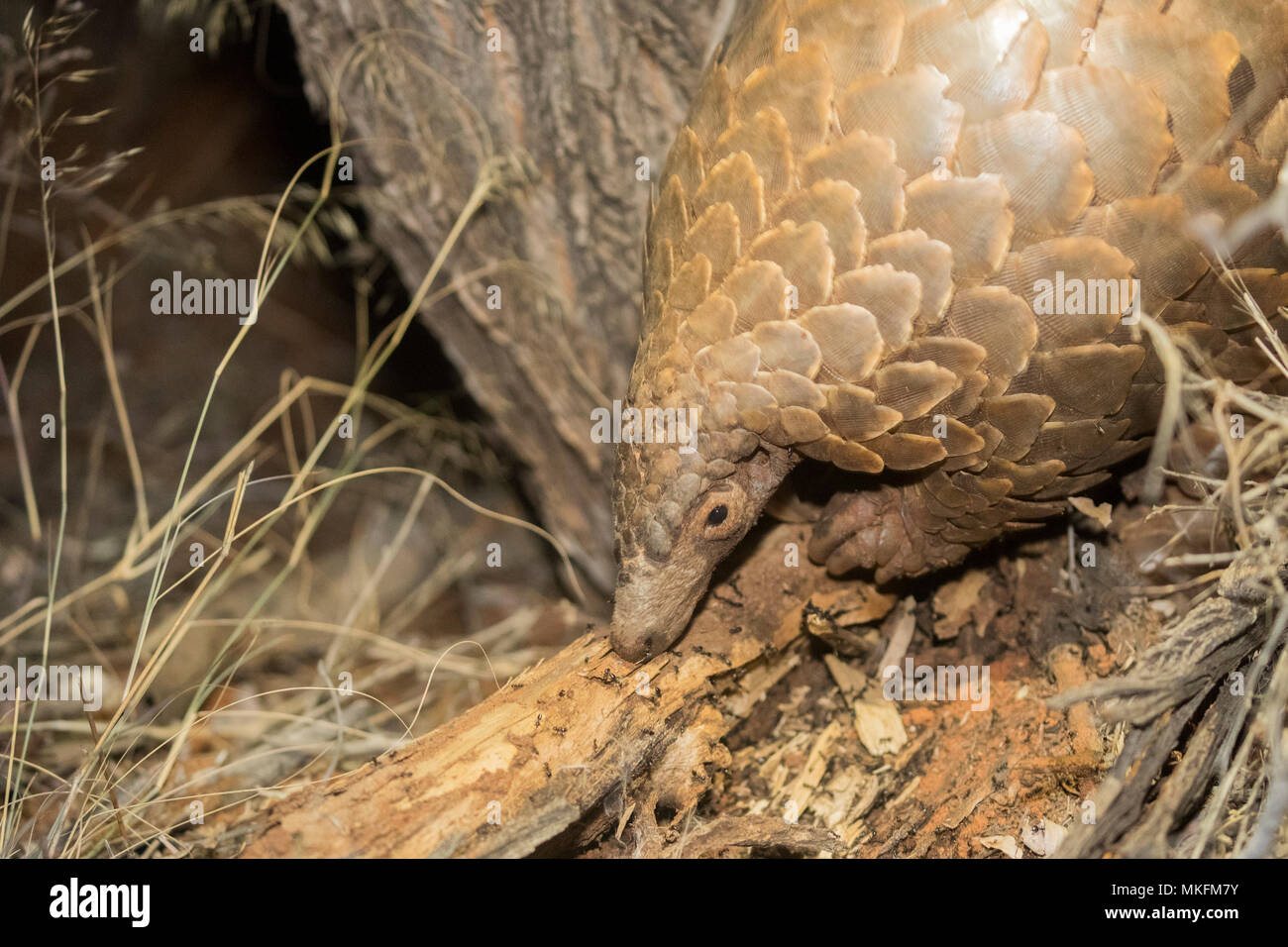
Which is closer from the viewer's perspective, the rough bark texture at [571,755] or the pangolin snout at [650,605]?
the rough bark texture at [571,755]

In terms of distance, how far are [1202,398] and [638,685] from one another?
3.82 feet

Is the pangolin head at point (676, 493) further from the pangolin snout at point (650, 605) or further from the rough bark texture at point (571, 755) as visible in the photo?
the rough bark texture at point (571, 755)

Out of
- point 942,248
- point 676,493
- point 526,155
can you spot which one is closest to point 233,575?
point 526,155

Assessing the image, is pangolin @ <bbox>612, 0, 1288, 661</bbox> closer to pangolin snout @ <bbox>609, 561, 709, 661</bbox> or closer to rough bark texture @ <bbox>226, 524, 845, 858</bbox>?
pangolin snout @ <bbox>609, 561, 709, 661</bbox>

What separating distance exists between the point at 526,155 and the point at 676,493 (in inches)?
49.0

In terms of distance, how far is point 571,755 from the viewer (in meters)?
1.67

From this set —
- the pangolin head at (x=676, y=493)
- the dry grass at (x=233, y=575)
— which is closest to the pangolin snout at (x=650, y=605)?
the pangolin head at (x=676, y=493)

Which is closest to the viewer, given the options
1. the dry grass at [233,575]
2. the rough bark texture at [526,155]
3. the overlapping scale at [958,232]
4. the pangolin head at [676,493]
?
the overlapping scale at [958,232]

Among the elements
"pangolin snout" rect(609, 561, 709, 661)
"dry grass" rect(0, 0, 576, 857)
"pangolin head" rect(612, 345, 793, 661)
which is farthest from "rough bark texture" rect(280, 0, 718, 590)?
"pangolin snout" rect(609, 561, 709, 661)

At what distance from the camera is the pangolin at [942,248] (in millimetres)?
1477

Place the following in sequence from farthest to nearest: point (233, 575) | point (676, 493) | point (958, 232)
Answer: point (233, 575)
point (676, 493)
point (958, 232)

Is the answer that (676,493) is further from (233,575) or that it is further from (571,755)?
(233,575)

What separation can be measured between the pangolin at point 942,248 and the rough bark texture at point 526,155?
2.01 ft
